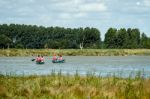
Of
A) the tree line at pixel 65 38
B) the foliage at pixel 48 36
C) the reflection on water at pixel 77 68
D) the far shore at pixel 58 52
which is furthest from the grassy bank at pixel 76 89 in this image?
the foliage at pixel 48 36

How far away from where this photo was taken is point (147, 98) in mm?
16703

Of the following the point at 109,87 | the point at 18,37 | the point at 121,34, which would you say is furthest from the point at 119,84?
the point at 18,37

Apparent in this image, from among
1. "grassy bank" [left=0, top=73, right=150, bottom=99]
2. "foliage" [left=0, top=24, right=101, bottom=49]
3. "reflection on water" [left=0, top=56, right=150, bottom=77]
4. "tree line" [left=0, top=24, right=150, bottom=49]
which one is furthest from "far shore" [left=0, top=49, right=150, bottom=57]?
"grassy bank" [left=0, top=73, right=150, bottom=99]

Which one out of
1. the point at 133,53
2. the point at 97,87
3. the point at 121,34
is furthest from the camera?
the point at 121,34

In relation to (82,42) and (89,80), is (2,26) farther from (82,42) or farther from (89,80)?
(89,80)

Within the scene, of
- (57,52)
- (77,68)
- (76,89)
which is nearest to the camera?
(76,89)

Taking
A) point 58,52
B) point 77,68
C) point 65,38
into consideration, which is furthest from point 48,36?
point 77,68

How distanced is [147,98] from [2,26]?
525ft

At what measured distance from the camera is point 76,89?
61.8ft

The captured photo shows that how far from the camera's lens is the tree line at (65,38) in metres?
154

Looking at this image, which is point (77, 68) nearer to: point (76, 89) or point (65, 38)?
point (76, 89)

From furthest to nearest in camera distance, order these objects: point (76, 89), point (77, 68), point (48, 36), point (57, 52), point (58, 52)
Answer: point (48, 36)
point (57, 52)
point (58, 52)
point (77, 68)
point (76, 89)

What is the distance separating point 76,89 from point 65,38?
158362 millimetres

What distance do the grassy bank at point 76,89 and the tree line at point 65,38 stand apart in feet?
410
